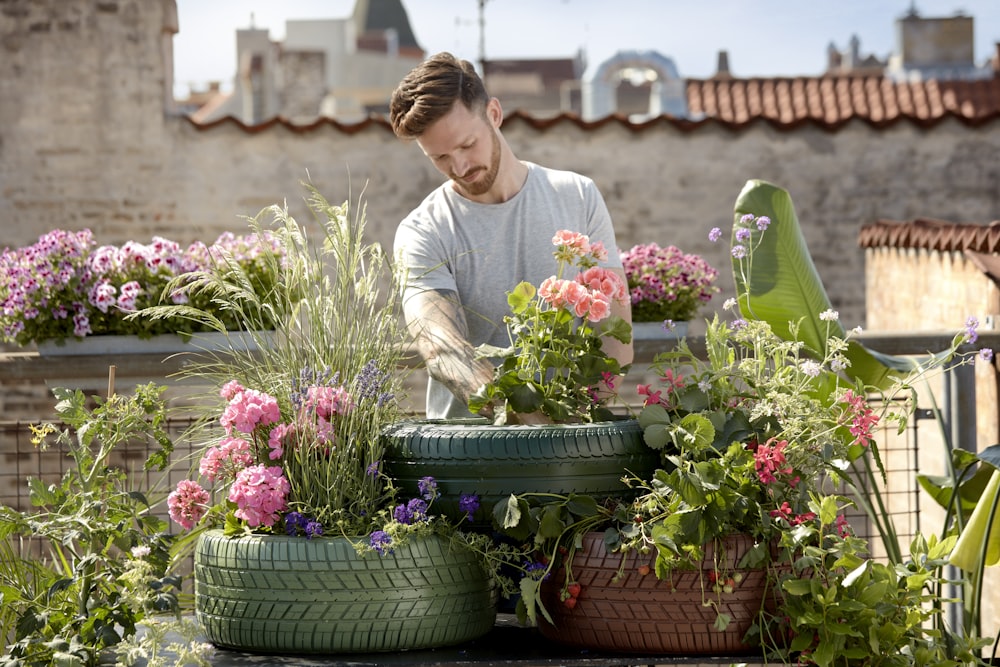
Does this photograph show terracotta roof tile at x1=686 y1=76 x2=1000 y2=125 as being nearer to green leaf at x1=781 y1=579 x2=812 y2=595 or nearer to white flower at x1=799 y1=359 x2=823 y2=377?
white flower at x1=799 y1=359 x2=823 y2=377

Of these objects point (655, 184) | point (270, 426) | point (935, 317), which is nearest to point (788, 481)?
point (270, 426)

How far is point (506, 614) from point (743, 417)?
0.53 m

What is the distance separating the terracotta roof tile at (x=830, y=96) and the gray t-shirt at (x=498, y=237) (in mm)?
9503

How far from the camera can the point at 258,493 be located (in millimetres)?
1864

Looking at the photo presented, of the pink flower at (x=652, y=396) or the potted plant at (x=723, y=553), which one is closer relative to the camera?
the potted plant at (x=723, y=553)

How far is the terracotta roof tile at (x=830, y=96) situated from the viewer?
13.1 m

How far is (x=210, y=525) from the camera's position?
6.82 ft

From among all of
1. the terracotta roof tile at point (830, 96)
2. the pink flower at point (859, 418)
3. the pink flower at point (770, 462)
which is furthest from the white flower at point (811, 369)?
the terracotta roof tile at point (830, 96)

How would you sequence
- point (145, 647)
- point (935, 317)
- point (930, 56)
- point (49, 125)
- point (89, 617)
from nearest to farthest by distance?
point (145, 647)
point (89, 617)
point (935, 317)
point (49, 125)
point (930, 56)

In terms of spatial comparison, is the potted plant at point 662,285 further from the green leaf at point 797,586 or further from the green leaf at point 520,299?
the green leaf at point 797,586

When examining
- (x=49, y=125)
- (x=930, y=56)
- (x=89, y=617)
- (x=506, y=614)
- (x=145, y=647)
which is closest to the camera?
(x=145, y=647)

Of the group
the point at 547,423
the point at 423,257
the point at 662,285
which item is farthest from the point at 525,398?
the point at 662,285

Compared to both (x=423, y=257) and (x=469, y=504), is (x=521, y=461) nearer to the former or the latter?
(x=469, y=504)

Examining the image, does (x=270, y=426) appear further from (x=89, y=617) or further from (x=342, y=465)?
(x=89, y=617)
